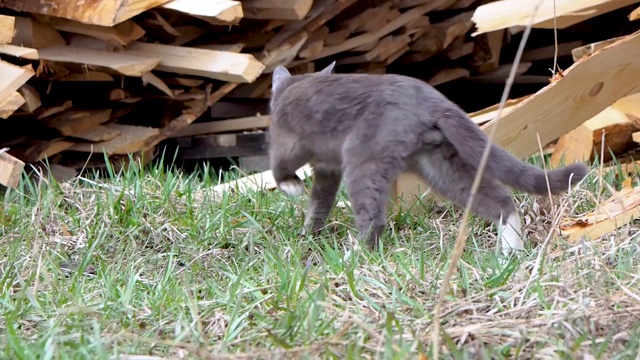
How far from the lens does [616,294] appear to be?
2480 millimetres

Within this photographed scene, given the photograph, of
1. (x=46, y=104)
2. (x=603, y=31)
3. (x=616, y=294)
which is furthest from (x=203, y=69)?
(x=603, y=31)

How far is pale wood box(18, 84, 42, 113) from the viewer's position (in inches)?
196

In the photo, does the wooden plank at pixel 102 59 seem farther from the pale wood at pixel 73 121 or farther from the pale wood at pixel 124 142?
the pale wood at pixel 124 142

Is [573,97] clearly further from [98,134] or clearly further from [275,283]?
[98,134]

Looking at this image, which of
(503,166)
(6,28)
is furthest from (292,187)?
(6,28)

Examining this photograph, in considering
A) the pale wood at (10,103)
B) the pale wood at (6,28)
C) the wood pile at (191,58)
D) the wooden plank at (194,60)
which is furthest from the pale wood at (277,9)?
the pale wood at (10,103)

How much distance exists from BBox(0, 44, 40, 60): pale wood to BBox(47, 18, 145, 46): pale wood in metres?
0.37

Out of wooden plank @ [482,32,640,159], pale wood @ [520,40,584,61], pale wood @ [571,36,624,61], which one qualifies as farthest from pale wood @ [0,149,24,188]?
pale wood @ [520,40,584,61]

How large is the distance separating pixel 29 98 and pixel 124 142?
0.75m

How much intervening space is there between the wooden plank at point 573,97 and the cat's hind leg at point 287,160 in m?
0.90

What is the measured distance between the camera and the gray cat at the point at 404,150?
346 cm

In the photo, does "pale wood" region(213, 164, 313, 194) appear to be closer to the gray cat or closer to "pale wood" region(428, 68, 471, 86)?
the gray cat

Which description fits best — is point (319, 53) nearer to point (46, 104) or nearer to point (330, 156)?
point (46, 104)

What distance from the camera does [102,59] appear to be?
501 centimetres
